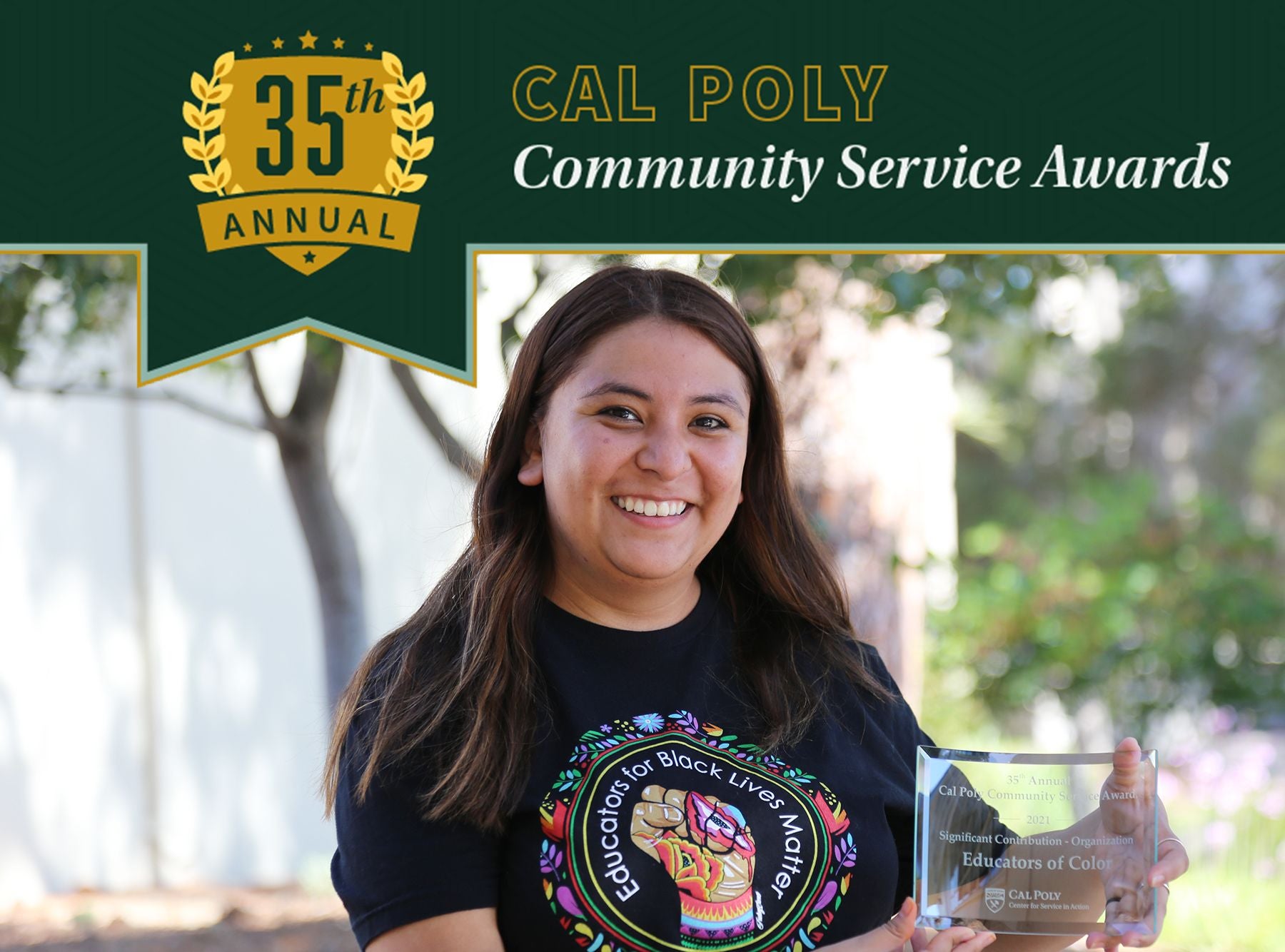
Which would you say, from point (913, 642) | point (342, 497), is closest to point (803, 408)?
point (913, 642)

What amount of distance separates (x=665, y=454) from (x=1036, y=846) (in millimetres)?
874

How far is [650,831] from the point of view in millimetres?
2115

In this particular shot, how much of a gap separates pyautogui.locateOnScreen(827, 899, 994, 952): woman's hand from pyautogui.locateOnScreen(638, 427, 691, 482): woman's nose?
76cm

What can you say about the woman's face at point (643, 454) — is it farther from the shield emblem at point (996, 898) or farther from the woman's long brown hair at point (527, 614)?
the shield emblem at point (996, 898)

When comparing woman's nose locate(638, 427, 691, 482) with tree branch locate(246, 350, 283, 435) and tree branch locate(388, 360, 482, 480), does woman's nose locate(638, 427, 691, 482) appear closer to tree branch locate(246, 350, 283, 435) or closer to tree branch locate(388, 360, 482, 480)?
tree branch locate(388, 360, 482, 480)

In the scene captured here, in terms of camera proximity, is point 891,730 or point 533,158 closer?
point 891,730

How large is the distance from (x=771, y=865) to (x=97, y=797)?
18.5 ft

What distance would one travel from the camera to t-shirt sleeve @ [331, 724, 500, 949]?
6.61 feet

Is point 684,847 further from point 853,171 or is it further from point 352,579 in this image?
point 352,579

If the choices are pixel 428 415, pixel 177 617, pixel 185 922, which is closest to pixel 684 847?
pixel 428 415

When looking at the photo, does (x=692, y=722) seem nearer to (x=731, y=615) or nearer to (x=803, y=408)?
(x=731, y=615)

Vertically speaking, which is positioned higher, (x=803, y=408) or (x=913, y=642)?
(x=803, y=408)

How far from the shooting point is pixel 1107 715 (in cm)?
947

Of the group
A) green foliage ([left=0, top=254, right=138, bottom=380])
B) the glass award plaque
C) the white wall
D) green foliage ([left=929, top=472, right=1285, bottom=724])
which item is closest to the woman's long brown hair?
the glass award plaque
